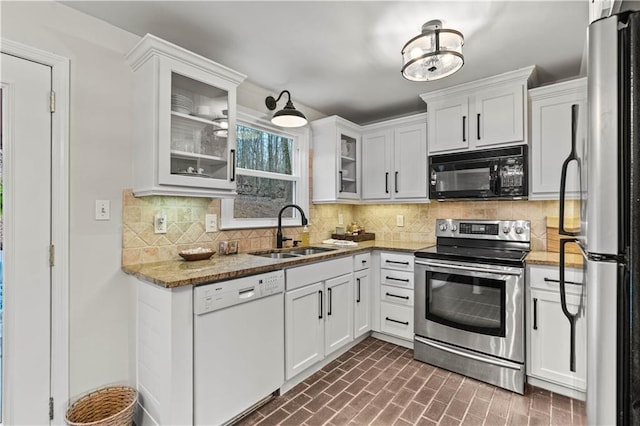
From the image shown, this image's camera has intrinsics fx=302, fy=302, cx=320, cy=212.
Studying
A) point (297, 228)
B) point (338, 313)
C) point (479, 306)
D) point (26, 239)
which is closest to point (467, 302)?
point (479, 306)

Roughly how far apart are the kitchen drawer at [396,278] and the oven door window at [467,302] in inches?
9.2

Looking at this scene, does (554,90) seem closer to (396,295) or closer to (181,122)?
(396,295)

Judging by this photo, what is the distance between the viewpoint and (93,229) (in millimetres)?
1847

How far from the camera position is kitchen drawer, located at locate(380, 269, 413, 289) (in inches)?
112

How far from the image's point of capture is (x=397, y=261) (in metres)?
2.95

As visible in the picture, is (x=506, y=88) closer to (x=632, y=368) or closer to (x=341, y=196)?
(x=341, y=196)

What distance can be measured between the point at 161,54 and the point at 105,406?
6.99ft

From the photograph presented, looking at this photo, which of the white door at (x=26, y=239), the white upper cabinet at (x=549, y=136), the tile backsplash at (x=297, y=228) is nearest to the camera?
the white door at (x=26, y=239)

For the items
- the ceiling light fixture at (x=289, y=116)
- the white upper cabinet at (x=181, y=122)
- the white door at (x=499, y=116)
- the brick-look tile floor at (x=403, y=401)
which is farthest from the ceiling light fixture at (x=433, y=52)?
the brick-look tile floor at (x=403, y=401)

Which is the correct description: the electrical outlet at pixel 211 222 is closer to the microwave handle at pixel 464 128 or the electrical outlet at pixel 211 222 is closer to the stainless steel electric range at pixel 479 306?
the stainless steel electric range at pixel 479 306

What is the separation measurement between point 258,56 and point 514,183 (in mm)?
2331

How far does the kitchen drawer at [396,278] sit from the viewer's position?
2.86 metres

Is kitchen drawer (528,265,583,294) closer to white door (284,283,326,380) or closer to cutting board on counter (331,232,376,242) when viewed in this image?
white door (284,283,326,380)

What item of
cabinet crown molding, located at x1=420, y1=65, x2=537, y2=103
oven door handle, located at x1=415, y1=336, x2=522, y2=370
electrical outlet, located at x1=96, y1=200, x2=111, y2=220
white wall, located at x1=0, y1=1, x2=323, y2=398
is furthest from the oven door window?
electrical outlet, located at x1=96, y1=200, x2=111, y2=220
